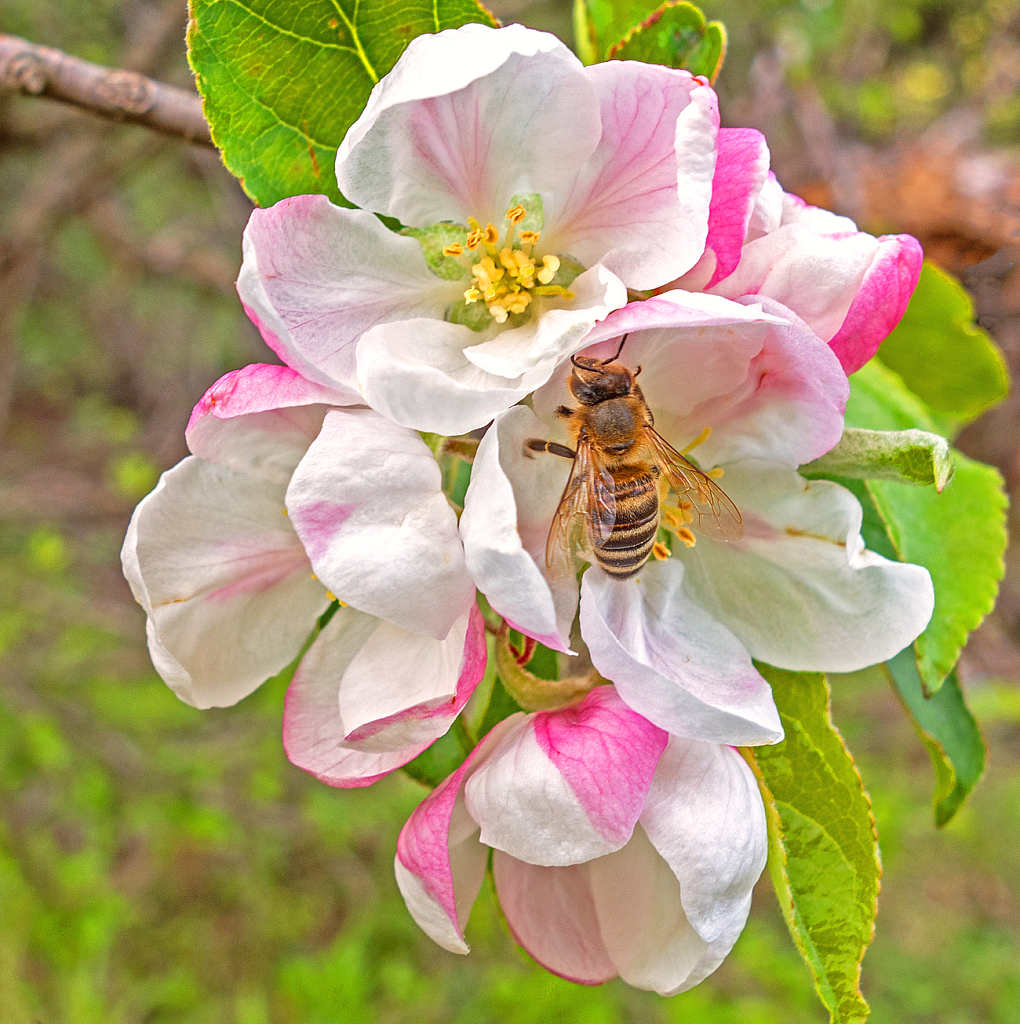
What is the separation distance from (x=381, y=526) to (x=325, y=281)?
0.77 feet

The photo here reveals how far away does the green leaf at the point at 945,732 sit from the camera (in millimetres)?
998

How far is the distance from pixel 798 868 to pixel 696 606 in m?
0.25

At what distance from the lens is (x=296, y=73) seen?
2.86 ft

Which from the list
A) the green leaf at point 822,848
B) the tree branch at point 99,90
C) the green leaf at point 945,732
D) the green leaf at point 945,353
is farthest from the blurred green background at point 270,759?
the green leaf at point 822,848

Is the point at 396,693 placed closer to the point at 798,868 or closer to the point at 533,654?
the point at 533,654

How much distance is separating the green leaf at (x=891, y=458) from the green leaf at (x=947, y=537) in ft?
0.44

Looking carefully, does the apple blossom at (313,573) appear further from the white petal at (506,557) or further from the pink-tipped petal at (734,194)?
the pink-tipped petal at (734,194)

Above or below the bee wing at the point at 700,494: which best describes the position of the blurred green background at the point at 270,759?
below

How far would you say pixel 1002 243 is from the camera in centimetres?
145

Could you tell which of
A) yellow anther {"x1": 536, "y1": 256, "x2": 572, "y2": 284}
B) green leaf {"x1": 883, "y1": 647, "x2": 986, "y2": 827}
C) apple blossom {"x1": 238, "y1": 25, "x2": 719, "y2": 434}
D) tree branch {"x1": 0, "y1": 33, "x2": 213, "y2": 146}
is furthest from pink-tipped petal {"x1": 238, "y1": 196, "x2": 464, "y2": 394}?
green leaf {"x1": 883, "y1": 647, "x2": 986, "y2": 827}

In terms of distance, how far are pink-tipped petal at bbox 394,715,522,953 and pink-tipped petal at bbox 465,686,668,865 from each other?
36 mm

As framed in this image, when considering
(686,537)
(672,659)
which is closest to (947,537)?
(686,537)

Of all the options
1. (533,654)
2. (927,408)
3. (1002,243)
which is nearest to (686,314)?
(533,654)

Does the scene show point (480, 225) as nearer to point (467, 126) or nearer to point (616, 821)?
point (467, 126)
